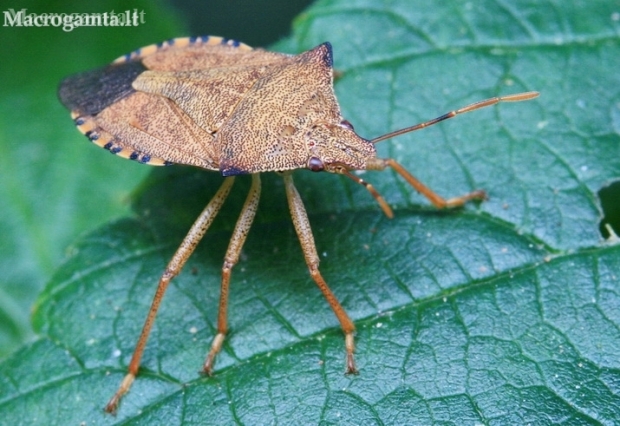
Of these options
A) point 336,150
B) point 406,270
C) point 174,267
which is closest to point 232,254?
point 174,267

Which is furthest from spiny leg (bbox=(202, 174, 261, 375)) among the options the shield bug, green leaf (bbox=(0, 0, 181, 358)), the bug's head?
green leaf (bbox=(0, 0, 181, 358))

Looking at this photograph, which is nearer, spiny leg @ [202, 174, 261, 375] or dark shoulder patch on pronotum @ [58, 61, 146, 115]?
spiny leg @ [202, 174, 261, 375]

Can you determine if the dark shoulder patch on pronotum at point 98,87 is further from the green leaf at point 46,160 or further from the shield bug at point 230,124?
the green leaf at point 46,160

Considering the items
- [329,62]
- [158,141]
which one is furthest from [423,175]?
[158,141]

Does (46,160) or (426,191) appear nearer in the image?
(426,191)

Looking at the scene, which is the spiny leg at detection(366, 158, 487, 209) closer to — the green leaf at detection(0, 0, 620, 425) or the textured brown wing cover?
the green leaf at detection(0, 0, 620, 425)

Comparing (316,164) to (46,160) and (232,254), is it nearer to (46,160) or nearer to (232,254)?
(232,254)
